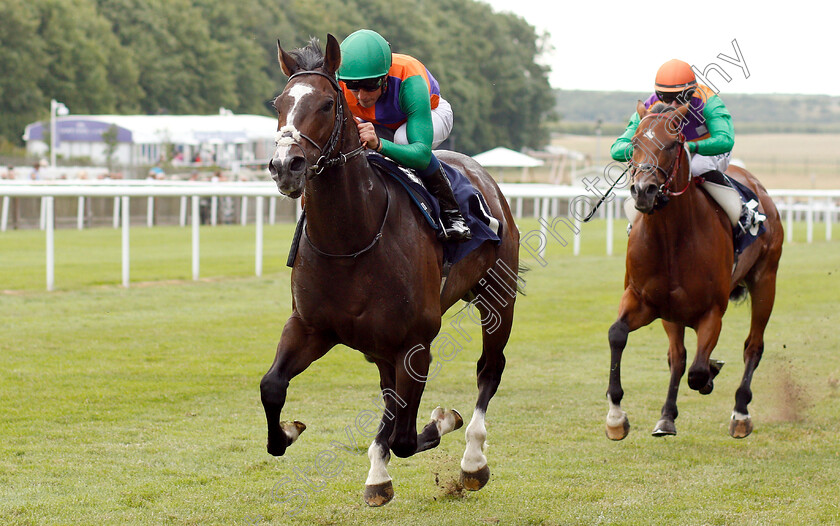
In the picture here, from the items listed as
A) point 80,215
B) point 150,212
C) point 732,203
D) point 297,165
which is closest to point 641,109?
point 732,203

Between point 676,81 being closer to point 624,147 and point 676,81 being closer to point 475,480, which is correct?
point 624,147

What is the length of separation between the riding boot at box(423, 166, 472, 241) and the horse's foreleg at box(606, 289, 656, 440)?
1.40 metres

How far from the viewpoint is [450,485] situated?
15.1ft

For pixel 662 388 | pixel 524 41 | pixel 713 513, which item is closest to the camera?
pixel 713 513

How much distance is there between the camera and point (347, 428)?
5574 mm

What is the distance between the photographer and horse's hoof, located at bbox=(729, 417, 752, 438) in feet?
18.7

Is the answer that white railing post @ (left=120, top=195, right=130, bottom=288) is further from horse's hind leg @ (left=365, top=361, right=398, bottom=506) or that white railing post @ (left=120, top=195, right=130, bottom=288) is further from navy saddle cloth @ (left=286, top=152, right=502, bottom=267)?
horse's hind leg @ (left=365, top=361, right=398, bottom=506)

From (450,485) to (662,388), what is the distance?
2931 mm

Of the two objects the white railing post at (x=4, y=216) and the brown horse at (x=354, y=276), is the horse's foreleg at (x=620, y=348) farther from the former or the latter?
the white railing post at (x=4, y=216)

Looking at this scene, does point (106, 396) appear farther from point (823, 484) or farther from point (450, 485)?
point (823, 484)

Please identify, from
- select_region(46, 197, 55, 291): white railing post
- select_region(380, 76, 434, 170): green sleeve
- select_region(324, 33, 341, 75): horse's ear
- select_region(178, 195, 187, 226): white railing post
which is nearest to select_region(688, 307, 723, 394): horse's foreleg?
select_region(380, 76, 434, 170): green sleeve

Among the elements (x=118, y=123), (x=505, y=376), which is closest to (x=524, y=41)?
(x=118, y=123)

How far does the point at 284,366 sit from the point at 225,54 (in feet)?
167

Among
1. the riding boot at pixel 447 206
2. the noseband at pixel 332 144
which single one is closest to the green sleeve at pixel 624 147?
the riding boot at pixel 447 206
